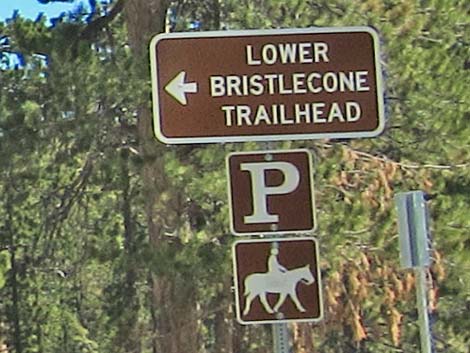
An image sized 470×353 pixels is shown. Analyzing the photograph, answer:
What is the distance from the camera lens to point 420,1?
10.6m

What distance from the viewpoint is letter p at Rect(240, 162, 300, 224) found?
13.0 feet

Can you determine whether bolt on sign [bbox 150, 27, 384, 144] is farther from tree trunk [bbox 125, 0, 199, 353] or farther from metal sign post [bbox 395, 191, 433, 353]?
tree trunk [bbox 125, 0, 199, 353]

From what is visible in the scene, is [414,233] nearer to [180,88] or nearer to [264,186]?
[264,186]

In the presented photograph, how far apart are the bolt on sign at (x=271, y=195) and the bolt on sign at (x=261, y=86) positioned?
13cm

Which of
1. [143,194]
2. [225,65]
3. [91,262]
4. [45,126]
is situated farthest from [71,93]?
[225,65]

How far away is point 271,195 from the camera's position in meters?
3.98

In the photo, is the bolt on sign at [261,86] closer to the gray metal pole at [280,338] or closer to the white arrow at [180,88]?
the white arrow at [180,88]

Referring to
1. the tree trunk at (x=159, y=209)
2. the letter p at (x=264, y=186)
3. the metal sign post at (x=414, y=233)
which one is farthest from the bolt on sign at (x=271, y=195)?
the tree trunk at (x=159, y=209)

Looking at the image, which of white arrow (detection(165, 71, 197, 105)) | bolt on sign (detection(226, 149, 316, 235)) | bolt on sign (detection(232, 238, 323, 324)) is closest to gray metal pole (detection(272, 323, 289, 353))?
bolt on sign (detection(232, 238, 323, 324))

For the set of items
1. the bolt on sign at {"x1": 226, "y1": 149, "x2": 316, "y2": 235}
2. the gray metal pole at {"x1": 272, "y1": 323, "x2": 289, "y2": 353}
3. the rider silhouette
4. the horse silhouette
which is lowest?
the gray metal pole at {"x1": 272, "y1": 323, "x2": 289, "y2": 353}

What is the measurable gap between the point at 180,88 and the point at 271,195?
0.49 m

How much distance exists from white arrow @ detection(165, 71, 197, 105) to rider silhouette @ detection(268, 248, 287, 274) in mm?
592

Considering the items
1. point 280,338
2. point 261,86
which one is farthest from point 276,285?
point 261,86

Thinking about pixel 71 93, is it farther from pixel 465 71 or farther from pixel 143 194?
pixel 465 71
